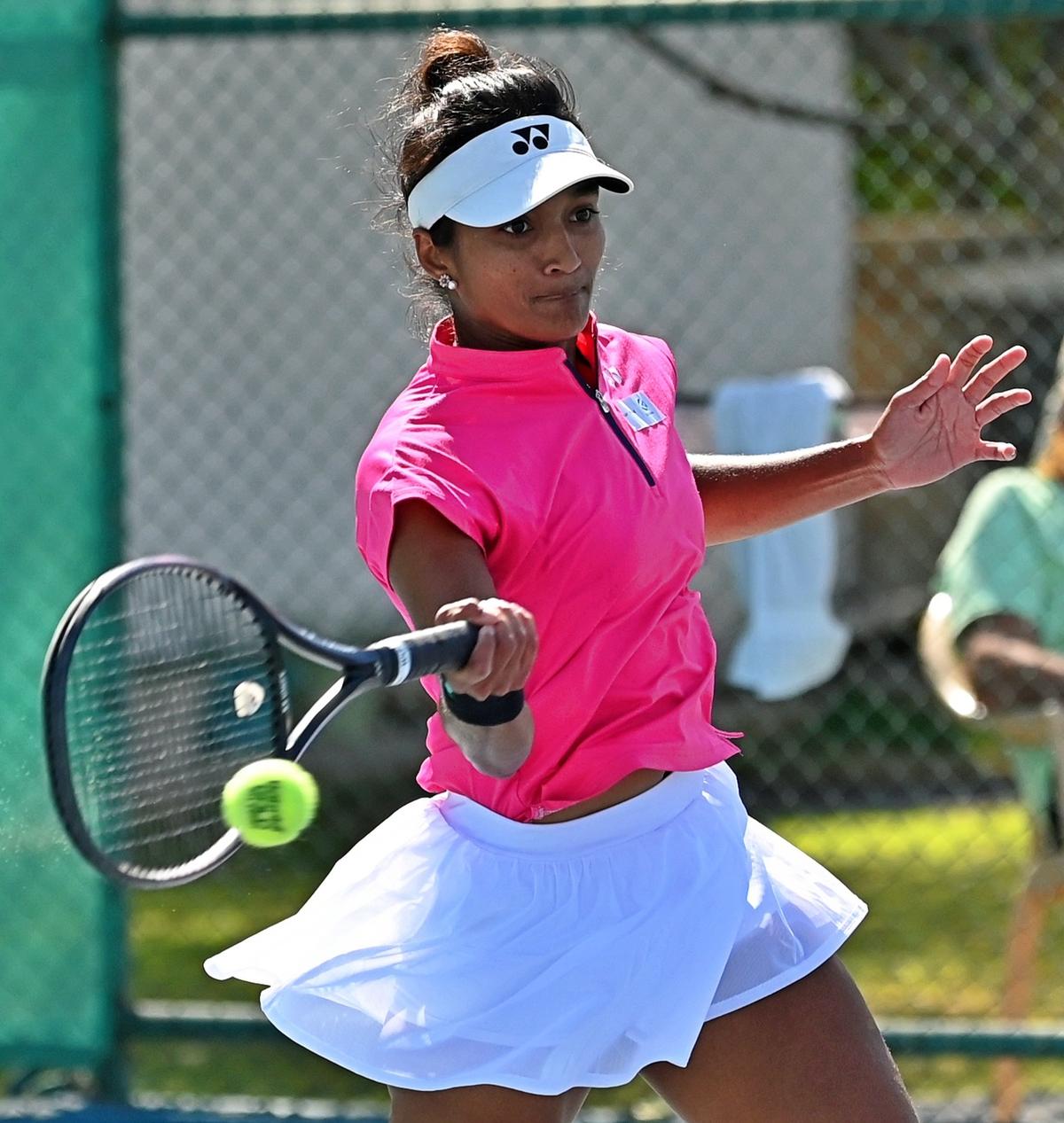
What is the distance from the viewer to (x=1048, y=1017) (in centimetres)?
551

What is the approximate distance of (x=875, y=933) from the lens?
6547mm

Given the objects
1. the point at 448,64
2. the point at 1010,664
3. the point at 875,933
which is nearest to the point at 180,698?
the point at 448,64

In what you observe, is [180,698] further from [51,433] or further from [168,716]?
[51,433]

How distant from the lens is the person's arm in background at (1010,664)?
4.20 m

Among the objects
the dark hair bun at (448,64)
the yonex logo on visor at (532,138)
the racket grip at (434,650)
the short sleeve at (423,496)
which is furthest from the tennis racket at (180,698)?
the dark hair bun at (448,64)

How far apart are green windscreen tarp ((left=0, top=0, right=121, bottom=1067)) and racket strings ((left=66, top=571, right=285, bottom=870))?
1662 mm

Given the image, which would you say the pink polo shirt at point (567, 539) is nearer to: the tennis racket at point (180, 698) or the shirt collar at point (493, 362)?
the shirt collar at point (493, 362)

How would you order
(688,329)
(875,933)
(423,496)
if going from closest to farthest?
(423,496) < (875,933) < (688,329)

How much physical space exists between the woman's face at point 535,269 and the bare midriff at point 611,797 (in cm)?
54

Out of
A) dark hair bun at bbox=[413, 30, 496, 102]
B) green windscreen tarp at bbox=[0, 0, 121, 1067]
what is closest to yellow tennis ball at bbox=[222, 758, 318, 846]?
dark hair bun at bbox=[413, 30, 496, 102]

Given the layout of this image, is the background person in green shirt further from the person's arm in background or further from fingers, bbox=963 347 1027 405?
fingers, bbox=963 347 1027 405

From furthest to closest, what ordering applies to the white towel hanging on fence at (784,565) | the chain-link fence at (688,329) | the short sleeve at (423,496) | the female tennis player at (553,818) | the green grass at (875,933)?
the chain-link fence at (688,329), the green grass at (875,933), the white towel hanging on fence at (784,565), the female tennis player at (553,818), the short sleeve at (423,496)

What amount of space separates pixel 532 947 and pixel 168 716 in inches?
20.0

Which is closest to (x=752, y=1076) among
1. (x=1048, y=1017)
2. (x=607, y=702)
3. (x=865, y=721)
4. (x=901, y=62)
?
(x=607, y=702)
